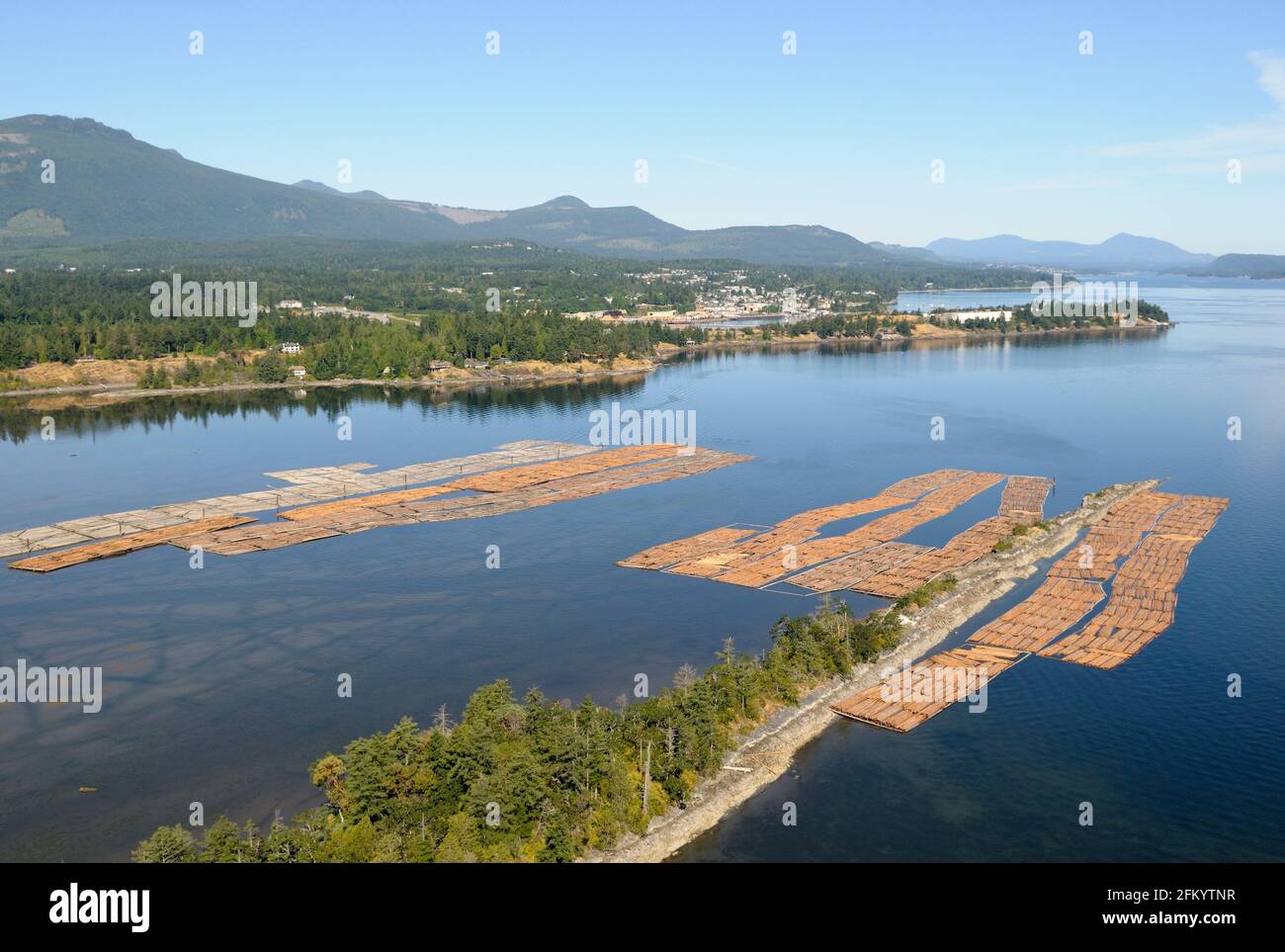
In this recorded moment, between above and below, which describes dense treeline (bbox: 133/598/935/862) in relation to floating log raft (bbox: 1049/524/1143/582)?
below

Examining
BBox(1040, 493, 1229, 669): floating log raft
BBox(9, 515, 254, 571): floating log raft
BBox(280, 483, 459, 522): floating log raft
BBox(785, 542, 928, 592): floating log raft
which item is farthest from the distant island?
BBox(1040, 493, 1229, 669): floating log raft

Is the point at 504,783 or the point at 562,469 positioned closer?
the point at 504,783

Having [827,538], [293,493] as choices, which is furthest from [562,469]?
[827,538]

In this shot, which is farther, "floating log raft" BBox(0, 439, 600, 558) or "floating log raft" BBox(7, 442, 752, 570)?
"floating log raft" BBox(0, 439, 600, 558)

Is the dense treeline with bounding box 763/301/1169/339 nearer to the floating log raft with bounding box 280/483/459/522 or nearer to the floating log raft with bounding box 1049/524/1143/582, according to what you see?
the floating log raft with bounding box 280/483/459/522

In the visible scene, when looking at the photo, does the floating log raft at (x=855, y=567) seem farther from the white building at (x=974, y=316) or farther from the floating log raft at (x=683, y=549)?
the white building at (x=974, y=316)

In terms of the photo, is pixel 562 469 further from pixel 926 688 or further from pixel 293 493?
pixel 926 688
